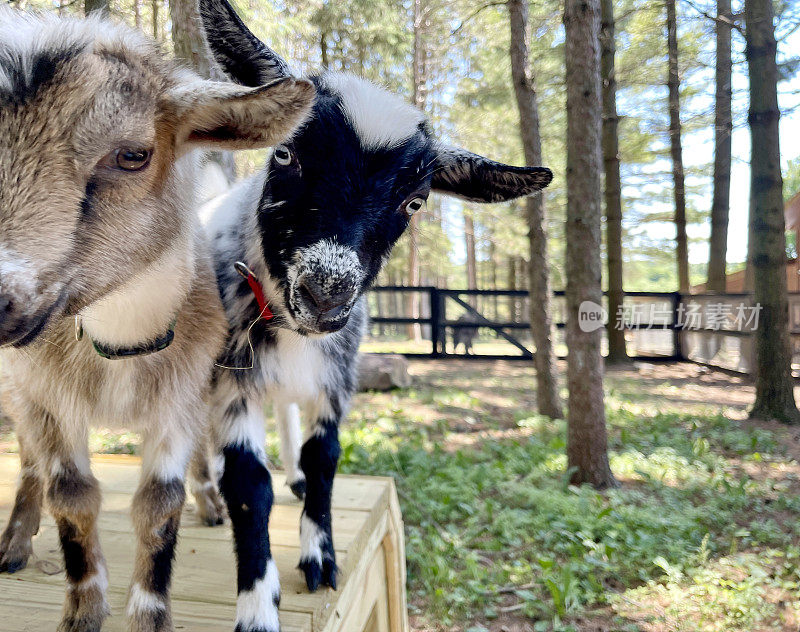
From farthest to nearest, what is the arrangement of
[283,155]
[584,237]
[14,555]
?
[584,237] < [14,555] < [283,155]

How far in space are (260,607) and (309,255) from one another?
96 cm

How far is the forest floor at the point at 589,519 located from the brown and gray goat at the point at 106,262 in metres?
2.10

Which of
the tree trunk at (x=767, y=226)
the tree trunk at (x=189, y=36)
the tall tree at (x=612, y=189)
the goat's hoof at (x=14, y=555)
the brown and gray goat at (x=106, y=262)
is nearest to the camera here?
the brown and gray goat at (x=106, y=262)

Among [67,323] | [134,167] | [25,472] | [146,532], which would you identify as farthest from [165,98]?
[25,472]

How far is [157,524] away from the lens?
5.04 ft

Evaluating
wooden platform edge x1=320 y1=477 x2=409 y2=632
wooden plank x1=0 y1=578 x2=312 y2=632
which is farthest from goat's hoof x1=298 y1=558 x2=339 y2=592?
wooden platform edge x1=320 y1=477 x2=409 y2=632

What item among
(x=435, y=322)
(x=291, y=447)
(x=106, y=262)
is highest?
(x=106, y=262)

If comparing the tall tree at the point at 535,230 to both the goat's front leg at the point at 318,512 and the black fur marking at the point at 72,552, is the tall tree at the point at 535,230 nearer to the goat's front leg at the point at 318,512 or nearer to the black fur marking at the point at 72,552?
the goat's front leg at the point at 318,512

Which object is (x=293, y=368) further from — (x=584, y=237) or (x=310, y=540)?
(x=584, y=237)

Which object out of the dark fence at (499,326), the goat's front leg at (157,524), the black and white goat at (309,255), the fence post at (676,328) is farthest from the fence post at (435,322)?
the goat's front leg at (157,524)

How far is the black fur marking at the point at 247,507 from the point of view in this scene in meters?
1.65

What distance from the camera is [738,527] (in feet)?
12.9

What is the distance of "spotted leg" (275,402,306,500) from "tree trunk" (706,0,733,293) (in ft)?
20.6

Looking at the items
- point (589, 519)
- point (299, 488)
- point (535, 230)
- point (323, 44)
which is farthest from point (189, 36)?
point (323, 44)
